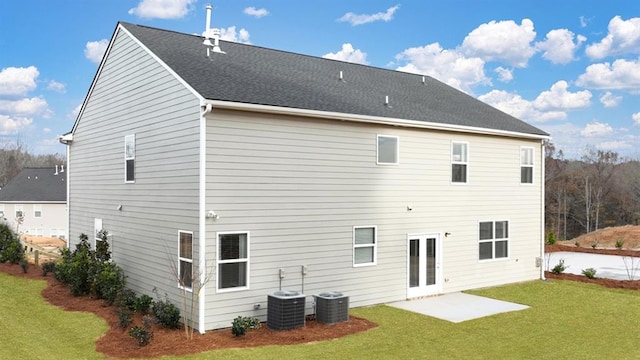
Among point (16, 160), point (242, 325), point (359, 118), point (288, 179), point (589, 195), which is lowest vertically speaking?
point (242, 325)

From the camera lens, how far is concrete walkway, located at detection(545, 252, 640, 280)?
17766 millimetres

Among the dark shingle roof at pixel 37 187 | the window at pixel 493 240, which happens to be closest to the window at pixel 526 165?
the window at pixel 493 240

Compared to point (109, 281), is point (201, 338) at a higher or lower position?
lower

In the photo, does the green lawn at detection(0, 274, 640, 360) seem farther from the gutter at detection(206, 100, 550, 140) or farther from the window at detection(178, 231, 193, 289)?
the gutter at detection(206, 100, 550, 140)

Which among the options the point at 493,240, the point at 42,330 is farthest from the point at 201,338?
Result: the point at 493,240

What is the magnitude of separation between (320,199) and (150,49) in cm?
532

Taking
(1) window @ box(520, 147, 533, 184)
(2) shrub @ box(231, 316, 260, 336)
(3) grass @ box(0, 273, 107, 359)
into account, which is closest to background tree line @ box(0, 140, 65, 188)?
(3) grass @ box(0, 273, 107, 359)

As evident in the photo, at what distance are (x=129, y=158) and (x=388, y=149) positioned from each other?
6593mm

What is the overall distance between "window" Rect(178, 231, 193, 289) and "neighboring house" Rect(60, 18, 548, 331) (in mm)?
46

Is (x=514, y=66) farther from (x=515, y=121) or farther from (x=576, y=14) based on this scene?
(x=515, y=121)

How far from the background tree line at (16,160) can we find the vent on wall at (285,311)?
2362 inches

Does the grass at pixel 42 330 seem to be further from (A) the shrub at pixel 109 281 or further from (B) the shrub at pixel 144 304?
(A) the shrub at pixel 109 281

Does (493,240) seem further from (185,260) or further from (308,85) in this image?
(185,260)

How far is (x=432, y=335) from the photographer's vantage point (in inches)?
379
